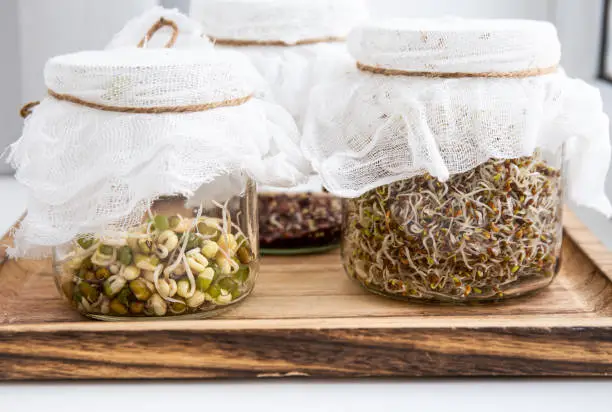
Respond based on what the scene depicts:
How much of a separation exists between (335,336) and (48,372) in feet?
0.73

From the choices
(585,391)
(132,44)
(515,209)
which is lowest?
(585,391)

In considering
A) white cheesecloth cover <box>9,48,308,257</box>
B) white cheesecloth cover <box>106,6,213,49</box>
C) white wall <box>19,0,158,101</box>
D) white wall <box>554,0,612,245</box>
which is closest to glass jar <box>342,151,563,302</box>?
white cheesecloth cover <box>9,48,308,257</box>

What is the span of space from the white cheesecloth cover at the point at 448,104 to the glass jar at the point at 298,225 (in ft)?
0.62

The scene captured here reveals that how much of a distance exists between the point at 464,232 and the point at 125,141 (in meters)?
0.29

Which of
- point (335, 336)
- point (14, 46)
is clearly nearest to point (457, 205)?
point (335, 336)

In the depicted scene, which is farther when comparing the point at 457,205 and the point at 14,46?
the point at 14,46

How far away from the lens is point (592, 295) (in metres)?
0.82

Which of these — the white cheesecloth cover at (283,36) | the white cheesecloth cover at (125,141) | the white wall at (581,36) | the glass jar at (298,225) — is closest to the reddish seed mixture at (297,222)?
the glass jar at (298,225)

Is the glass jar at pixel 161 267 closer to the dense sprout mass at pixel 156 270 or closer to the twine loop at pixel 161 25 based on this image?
the dense sprout mass at pixel 156 270

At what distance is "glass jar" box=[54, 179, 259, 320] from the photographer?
722 millimetres

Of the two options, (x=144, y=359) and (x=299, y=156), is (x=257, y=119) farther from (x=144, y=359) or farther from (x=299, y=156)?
(x=144, y=359)

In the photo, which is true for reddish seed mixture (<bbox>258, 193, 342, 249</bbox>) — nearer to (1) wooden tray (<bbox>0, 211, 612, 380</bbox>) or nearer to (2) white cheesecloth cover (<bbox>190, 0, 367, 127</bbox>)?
(2) white cheesecloth cover (<bbox>190, 0, 367, 127</bbox>)

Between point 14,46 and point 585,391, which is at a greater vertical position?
point 14,46

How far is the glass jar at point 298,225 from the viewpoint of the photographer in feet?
3.16
